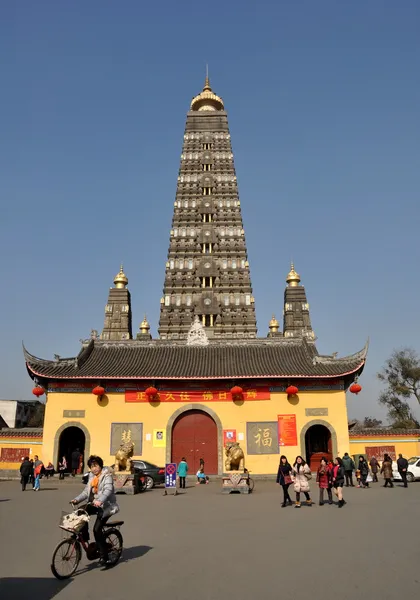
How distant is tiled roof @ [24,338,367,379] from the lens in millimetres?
25016

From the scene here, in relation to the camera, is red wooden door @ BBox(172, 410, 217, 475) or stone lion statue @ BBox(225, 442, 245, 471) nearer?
stone lion statue @ BBox(225, 442, 245, 471)

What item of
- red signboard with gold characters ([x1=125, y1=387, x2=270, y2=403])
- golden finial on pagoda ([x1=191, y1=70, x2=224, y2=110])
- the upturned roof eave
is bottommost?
red signboard with gold characters ([x1=125, y1=387, x2=270, y2=403])

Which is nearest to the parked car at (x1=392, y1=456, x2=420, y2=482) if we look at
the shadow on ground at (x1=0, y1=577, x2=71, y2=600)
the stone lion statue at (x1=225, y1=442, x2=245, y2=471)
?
the stone lion statue at (x1=225, y1=442, x2=245, y2=471)

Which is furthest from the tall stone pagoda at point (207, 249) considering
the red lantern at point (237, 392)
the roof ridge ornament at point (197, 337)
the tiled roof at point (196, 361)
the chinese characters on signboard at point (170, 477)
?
the chinese characters on signboard at point (170, 477)

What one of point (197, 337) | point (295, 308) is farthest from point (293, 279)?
point (197, 337)

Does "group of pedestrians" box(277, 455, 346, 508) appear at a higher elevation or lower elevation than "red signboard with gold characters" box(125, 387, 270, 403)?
lower

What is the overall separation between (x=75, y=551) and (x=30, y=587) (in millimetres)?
763

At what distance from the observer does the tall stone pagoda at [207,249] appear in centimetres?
4525

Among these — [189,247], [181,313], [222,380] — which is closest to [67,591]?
[222,380]

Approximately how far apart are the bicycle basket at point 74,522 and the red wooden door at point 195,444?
18.2 m

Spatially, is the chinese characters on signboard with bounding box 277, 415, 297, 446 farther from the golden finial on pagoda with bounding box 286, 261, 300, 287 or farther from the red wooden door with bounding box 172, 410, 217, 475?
the golden finial on pagoda with bounding box 286, 261, 300, 287

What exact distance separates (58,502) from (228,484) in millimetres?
5815

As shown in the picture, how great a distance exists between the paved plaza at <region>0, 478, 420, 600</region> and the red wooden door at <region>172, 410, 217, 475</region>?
36.8 ft

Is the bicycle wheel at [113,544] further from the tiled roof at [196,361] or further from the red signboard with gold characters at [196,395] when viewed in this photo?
the red signboard with gold characters at [196,395]
